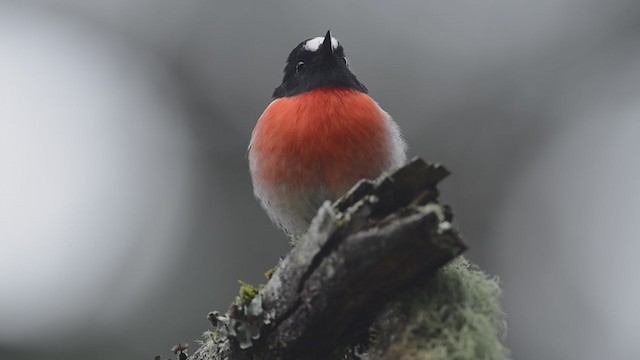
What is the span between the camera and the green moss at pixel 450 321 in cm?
284

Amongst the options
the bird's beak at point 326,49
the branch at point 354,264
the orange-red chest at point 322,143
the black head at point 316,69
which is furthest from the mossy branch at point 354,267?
the bird's beak at point 326,49

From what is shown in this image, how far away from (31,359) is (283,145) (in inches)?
140

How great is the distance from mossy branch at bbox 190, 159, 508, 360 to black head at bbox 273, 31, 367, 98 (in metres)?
2.26

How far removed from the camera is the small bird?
4.61 meters

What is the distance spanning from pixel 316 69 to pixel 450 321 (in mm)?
2680

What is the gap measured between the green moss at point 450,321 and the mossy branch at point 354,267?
1.7 inches

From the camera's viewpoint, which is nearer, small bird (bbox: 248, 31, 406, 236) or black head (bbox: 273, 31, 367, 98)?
small bird (bbox: 248, 31, 406, 236)

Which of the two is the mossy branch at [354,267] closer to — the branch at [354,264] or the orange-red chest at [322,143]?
the branch at [354,264]

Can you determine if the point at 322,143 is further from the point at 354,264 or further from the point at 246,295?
the point at 354,264

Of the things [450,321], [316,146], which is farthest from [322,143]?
[450,321]

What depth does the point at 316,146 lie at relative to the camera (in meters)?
4.62

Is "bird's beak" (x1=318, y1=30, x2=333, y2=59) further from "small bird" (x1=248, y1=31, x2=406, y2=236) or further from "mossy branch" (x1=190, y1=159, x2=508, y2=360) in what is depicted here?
"mossy branch" (x1=190, y1=159, x2=508, y2=360)

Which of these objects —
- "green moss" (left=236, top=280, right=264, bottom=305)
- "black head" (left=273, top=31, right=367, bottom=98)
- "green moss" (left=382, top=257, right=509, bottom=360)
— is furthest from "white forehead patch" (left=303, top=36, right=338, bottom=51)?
"green moss" (left=382, top=257, right=509, bottom=360)

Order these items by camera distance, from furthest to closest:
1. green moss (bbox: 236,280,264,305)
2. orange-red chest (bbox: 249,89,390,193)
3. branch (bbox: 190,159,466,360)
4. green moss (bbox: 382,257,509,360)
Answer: orange-red chest (bbox: 249,89,390,193), green moss (bbox: 236,280,264,305), green moss (bbox: 382,257,509,360), branch (bbox: 190,159,466,360)
